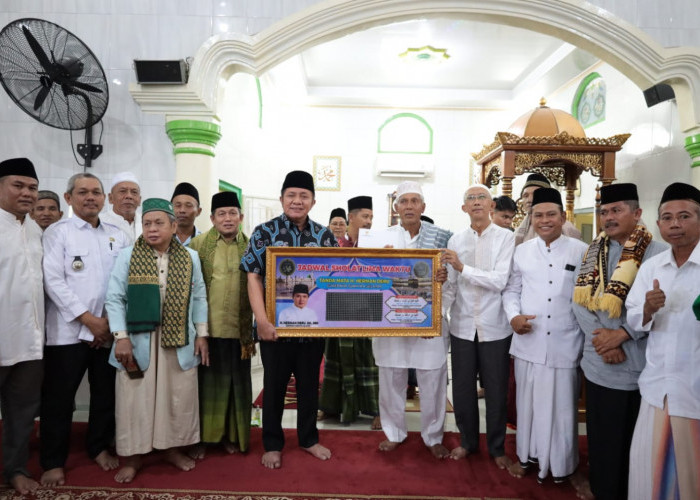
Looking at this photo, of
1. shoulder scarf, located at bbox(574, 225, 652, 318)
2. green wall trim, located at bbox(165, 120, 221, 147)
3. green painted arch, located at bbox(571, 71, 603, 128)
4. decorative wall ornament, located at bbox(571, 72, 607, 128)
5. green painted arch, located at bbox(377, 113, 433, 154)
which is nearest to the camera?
shoulder scarf, located at bbox(574, 225, 652, 318)

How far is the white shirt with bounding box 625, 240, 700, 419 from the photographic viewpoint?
217 centimetres

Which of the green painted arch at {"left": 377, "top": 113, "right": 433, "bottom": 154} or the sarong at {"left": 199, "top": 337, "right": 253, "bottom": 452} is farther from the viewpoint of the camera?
the green painted arch at {"left": 377, "top": 113, "right": 433, "bottom": 154}

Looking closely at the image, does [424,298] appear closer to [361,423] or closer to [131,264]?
[361,423]

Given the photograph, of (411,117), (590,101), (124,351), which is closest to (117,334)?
(124,351)

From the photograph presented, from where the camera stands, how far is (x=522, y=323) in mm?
2922

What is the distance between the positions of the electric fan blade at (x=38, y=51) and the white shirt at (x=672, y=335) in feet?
14.7

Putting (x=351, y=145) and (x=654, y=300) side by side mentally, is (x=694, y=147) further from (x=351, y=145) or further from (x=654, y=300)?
(x=351, y=145)

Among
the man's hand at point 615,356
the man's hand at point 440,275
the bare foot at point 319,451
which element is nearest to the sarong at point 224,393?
the bare foot at point 319,451

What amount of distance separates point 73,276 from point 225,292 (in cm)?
93

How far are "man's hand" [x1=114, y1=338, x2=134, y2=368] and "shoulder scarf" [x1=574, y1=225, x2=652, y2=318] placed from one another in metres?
2.65

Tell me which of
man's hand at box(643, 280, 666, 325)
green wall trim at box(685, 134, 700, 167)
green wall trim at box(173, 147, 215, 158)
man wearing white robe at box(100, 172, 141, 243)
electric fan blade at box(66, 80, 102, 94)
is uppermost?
electric fan blade at box(66, 80, 102, 94)

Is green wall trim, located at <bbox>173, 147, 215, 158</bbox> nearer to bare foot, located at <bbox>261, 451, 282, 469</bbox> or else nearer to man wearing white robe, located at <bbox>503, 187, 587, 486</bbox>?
bare foot, located at <bbox>261, 451, 282, 469</bbox>

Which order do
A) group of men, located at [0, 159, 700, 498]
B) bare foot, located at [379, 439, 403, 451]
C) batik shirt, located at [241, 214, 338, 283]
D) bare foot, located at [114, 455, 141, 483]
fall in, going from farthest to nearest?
bare foot, located at [379, 439, 403, 451] → batik shirt, located at [241, 214, 338, 283] → bare foot, located at [114, 455, 141, 483] → group of men, located at [0, 159, 700, 498]

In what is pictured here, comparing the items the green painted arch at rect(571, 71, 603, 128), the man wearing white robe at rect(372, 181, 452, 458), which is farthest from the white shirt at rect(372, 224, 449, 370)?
the green painted arch at rect(571, 71, 603, 128)
